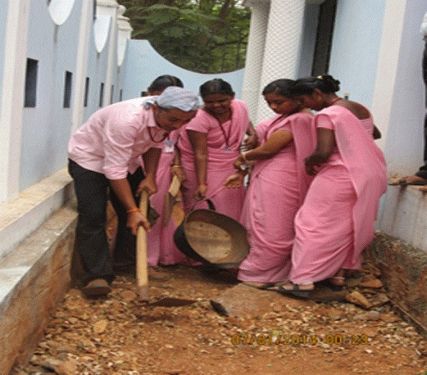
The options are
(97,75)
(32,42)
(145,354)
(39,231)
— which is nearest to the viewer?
(145,354)

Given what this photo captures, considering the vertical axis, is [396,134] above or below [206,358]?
above

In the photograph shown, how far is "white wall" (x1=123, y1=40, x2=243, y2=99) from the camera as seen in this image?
13797 millimetres

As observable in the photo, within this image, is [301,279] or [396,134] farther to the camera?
[396,134]

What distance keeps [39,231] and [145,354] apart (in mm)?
958

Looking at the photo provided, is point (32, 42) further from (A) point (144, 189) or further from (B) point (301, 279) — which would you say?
(B) point (301, 279)

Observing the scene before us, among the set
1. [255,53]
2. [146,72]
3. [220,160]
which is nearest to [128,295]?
[220,160]

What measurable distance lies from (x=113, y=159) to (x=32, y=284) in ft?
2.96

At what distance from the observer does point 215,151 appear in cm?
452

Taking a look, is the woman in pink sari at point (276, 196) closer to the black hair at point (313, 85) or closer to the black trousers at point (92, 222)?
the black hair at point (313, 85)

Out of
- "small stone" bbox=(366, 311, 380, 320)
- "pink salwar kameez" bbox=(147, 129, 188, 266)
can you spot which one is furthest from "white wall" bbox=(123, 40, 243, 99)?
"small stone" bbox=(366, 311, 380, 320)

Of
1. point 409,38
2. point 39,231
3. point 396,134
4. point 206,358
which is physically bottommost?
point 206,358

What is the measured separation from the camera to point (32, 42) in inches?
142

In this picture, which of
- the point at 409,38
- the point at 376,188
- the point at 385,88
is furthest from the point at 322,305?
the point at 409,38

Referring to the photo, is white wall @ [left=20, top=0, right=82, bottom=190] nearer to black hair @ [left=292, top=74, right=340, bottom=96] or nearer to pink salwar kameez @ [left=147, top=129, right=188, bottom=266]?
pink salwar kameez @ [left=147, top=129, right=188, bottom=266]
